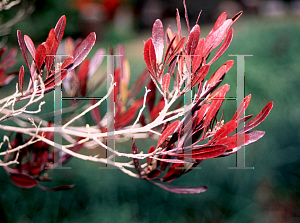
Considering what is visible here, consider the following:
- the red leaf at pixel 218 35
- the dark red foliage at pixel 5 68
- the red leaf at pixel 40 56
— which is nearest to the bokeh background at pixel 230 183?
the dark red foliage at pixel 5 68

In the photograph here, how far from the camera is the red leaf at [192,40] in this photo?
301 millimetres

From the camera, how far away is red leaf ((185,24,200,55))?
30cm

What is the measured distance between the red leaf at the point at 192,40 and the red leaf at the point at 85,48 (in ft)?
0.46

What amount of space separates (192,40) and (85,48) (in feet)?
0.53

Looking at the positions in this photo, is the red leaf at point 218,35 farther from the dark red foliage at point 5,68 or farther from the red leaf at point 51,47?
the dark red foliage at point 5,68

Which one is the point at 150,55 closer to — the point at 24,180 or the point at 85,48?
the point at 85,48

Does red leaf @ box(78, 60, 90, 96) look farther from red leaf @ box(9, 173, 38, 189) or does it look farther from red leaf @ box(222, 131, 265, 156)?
red leaf @ box(222, 131, 265, 156)

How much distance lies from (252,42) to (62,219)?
4.31ft

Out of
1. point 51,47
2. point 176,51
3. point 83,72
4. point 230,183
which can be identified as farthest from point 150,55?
point 230,183

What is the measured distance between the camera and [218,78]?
32 cm

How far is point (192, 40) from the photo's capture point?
31 cm

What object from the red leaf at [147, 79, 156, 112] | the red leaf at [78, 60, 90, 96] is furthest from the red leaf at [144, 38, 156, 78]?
the red leaf at [78, 60, 90, 96]

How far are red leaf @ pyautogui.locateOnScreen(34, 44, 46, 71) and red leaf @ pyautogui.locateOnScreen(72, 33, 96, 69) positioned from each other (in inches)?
1.8

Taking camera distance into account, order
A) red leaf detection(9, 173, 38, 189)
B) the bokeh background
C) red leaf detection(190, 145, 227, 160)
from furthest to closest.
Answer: the bokeh background, red leaf detection(9, 173, 38, 189), red leaf detection(190, 145, 227, 160)
